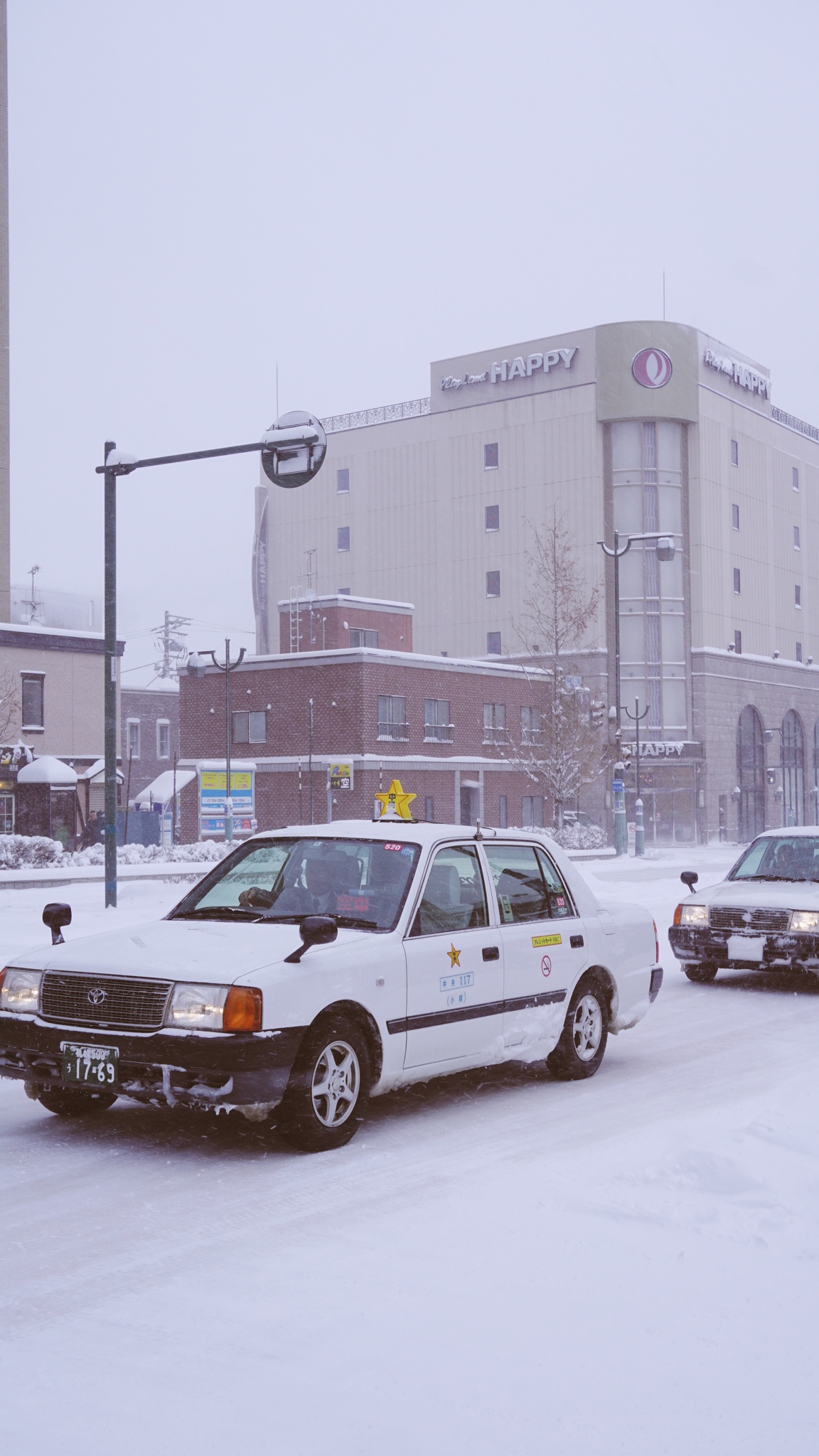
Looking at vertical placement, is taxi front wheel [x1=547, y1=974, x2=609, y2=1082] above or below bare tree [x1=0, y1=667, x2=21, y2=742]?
below

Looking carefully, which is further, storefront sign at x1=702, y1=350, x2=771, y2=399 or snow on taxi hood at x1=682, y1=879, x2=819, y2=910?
storefront sign at x1=702, y1=350, x2=771, y2=399

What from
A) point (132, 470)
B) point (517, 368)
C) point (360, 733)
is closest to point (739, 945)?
point (132, 470)

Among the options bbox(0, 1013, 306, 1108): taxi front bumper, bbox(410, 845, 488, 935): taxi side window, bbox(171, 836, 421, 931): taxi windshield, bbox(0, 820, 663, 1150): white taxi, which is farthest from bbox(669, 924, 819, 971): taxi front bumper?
bbox(0, 1013, 306, 1108): taxi front bumper

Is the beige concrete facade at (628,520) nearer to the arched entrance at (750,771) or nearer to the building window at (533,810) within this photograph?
the arched entrance at (750,771)

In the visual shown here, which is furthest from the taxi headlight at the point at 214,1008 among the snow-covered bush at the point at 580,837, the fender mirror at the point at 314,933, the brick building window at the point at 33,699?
the brick building window at the point at 33,699

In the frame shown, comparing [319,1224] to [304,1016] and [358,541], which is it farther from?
[358,541]

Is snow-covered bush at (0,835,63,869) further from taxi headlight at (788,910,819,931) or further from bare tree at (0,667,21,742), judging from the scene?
taxi headlight at (788,910,819,931)

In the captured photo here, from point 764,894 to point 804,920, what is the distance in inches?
20.7

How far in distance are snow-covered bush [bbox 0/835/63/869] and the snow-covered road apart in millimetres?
22607

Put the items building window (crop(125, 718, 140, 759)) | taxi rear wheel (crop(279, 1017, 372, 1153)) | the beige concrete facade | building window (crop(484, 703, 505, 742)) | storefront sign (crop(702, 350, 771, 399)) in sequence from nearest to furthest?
1. taxi rear wheel (crop(279, 1017, 372, 1153))
2. building window (crop(484, 703, 505, 742))
3. the beige concrete facade
4. storefront sign (crop(702, 350, 771, 399))
5. building window (crop(125, 718, 140, 759))

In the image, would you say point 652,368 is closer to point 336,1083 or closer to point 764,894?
point 764,894

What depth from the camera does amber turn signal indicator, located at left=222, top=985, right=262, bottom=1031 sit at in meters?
6.53

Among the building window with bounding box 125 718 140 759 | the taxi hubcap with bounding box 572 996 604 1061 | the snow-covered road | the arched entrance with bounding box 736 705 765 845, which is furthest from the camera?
the building window with bounding box 125 718 140 759

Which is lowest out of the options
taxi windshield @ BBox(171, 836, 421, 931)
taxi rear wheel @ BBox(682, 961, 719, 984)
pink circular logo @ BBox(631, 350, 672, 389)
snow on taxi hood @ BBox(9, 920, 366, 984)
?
taxi rear wheel @ BBox(682, 961, 719, 984)
